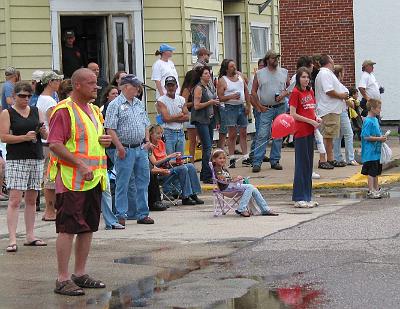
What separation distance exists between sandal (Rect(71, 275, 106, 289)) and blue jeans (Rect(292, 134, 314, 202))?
203 inches

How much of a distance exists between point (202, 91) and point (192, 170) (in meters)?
2.41

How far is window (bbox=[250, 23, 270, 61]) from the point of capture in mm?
23420

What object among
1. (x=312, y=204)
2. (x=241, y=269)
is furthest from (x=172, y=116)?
(x=241, y=269)

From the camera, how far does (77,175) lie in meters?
8.64

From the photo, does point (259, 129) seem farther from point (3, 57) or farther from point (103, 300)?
point (103, 300)

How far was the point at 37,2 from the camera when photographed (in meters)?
18.0

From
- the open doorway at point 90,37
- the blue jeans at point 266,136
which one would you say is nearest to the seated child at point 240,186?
the blue jeans at point 266,136

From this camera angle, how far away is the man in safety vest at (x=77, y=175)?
860 centimetres

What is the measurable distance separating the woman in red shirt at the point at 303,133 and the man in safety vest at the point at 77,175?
4.89 m

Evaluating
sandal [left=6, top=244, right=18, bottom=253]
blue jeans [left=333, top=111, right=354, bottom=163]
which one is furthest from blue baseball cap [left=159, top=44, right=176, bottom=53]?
sandal [left=6, top=244, right=18, bottom=253]

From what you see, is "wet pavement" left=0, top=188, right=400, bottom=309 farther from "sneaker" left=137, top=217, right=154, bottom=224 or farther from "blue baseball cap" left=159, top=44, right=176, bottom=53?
"blue baseball cap" left=159, top=44, right=176, bottom=53

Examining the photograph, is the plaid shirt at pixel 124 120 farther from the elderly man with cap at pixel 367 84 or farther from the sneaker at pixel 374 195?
the elderly man with cap at pixel 367 84

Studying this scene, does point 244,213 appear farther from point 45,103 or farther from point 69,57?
point 69,57

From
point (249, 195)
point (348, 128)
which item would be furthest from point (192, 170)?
point (348, 128)
